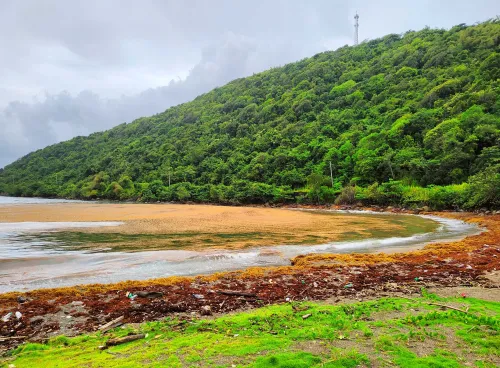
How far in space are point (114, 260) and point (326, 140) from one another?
7523 cm

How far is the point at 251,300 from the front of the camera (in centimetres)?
820

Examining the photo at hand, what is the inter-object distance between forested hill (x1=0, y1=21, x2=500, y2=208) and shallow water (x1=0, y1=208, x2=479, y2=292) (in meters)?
28.9

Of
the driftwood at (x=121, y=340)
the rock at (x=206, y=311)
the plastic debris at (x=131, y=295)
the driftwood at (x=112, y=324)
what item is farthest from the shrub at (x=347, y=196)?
the driftwood at (x=121, y=340)

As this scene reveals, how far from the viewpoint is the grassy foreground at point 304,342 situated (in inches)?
184

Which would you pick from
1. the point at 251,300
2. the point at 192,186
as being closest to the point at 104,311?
the point at 251,300

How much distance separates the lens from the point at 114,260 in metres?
13.4

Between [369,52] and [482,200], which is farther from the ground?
[369,52]

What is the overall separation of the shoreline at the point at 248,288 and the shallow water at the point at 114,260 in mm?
1497

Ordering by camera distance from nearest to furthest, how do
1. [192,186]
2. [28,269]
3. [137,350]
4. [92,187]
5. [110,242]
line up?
[137,350]
[28,269]
[110,242]
[192,186]
[92,187]

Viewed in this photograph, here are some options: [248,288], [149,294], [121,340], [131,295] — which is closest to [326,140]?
[248,288]

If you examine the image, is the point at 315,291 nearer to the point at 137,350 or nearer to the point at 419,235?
the point at 137,350

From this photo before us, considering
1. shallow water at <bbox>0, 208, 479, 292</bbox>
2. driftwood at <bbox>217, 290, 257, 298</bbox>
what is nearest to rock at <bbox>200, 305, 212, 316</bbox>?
driftwood at <bbox>217, 290, 257, 298</bbox>

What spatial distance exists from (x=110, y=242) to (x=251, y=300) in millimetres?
12673

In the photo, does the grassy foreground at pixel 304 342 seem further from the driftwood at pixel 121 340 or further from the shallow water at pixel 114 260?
the shallow water at pixel 114 260
